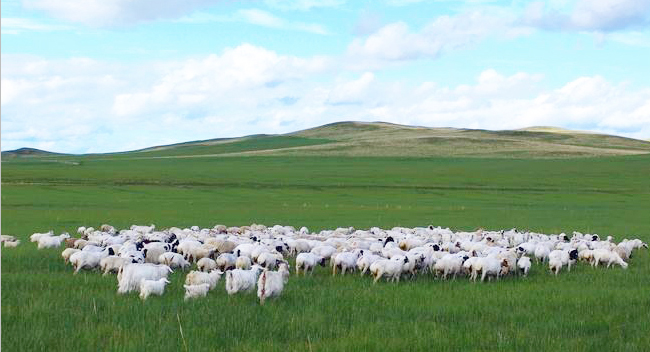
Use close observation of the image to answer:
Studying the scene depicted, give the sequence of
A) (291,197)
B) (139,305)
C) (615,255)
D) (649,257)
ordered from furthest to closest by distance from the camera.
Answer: (291,197) → (649,257) → (615,255) → (139,305)

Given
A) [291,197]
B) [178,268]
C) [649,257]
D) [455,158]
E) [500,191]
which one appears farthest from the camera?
[455,158]

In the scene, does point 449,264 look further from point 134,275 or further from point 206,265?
point 134,275

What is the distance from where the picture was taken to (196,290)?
12352 mm

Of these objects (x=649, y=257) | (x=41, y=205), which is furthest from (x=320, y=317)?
(x=41, y=205)

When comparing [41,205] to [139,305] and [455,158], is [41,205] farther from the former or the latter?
[455,158]

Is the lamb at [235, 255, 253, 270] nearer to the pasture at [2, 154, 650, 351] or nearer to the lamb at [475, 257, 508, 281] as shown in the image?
the pasture at [2, 154, 650, 351]

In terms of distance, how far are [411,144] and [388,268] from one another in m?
129

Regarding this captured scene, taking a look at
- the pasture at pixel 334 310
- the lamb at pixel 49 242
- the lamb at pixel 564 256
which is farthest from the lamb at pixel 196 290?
the lamb at pixel 49 242

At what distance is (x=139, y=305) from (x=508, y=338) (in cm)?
573

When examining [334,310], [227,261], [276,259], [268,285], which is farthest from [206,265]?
[334,310]

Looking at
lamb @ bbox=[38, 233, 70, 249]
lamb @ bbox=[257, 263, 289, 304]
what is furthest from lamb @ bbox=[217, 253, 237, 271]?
lamb @ bbox=[38, 233, 70, 249]

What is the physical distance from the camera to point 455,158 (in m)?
121

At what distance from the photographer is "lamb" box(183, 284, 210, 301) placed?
12219 mm

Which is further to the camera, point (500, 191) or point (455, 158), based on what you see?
point (455, 158)
